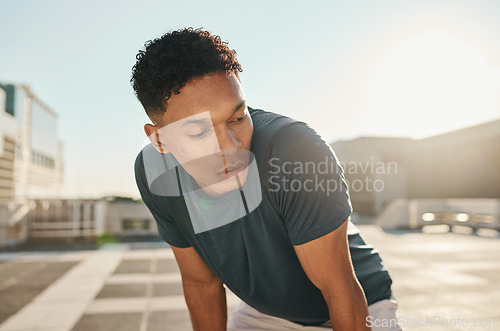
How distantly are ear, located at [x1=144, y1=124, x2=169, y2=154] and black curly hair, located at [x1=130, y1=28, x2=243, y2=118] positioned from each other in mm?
143

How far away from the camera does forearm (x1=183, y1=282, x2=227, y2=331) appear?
1.55 meters

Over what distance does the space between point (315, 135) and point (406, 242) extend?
9772 mm

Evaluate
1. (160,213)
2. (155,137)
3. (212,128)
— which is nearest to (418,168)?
(160,213)

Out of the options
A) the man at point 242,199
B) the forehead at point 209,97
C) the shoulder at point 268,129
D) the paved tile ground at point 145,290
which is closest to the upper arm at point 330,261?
the man at point 242,199

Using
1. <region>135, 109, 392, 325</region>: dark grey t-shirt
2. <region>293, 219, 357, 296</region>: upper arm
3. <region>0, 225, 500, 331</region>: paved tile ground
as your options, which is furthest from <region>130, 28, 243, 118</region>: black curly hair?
<region>0, 225, 500, 331</region>: paved tile ground

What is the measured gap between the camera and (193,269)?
5.04ft

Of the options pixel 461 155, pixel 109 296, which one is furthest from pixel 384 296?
pixel 461 155

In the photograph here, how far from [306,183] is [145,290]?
4579 mm

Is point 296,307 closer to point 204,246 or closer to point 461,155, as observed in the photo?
point 204,246

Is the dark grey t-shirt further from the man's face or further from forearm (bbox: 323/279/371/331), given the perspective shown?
forearm (bbox: 323/279/371/331)

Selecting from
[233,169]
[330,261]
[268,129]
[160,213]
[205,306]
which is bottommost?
[205,306]

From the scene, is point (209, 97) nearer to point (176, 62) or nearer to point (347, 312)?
point (176, 62)

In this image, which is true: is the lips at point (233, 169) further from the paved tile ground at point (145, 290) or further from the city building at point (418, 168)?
the city building at point (418, 168)

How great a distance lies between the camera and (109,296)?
466cm
